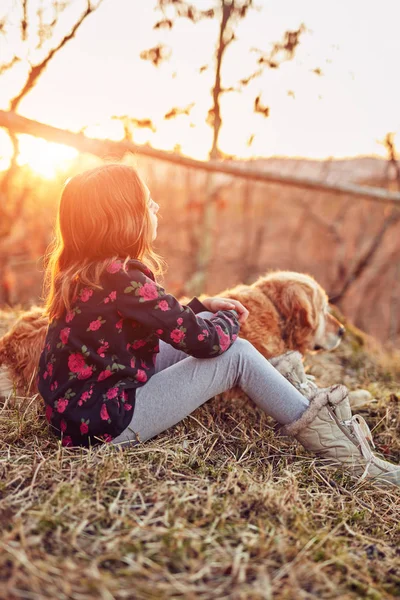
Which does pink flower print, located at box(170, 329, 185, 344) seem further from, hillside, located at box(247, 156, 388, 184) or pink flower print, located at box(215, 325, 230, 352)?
hillside, located at box(247, 156, 388, 184)

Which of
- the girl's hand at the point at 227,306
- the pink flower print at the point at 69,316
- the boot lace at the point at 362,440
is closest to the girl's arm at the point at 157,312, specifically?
the pink flower print at the point at 69,316

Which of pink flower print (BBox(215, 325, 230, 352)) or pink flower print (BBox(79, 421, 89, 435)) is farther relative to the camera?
pink flower print (BBox(215, 325, 230, 352))

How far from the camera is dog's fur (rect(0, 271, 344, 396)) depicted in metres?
2.94

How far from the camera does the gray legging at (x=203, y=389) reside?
2.37 m

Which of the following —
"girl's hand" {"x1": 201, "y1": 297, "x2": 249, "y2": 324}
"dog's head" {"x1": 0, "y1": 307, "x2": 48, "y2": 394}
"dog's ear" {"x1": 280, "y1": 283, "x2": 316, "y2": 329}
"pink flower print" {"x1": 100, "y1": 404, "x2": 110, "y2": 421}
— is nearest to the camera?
"pink flower print" {"x1": 100, "y1": 404, "x2": 110, "y2": 421}

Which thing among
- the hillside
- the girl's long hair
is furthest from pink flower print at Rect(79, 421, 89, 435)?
the hillside

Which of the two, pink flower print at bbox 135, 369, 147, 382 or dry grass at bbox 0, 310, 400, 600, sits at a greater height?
pink flower print at bbox 135, 369, 147, 382

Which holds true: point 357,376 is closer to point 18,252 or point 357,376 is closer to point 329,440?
point 329,440

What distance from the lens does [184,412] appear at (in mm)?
2447

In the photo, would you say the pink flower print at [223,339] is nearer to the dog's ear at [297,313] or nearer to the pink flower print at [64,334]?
the pink flower print at [64,334]

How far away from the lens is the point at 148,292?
2230 mm

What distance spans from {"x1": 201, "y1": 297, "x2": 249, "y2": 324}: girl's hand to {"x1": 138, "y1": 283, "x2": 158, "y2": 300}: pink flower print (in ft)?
1.96

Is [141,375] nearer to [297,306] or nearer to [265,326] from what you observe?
[265,326]

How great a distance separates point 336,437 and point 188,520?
1.02 meters
